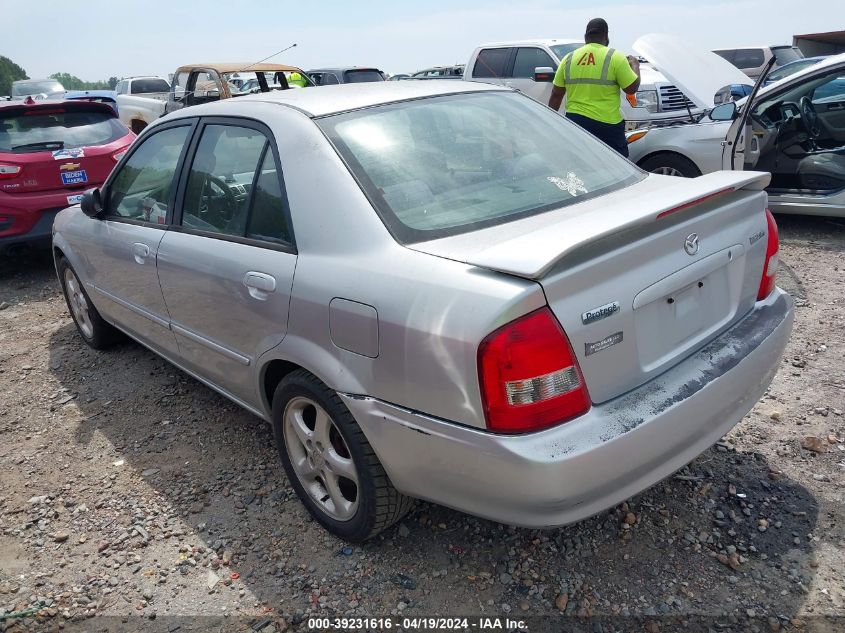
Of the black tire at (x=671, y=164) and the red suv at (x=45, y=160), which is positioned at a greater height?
the red suv at (x=45, y=160)

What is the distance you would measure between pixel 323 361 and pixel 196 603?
3.28 ft

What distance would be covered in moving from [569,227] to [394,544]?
1391 millimetres

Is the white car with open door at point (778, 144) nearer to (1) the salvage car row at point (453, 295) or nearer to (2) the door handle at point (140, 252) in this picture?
(1) the salvage car row at point (453, 295)

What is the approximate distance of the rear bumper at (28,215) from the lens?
6.31 meters

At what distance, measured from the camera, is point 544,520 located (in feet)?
6.65

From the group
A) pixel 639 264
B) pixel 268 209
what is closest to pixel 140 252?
pixel 268 209

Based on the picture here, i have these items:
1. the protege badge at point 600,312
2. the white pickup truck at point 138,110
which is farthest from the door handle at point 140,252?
the white pickup truck at point 138,110

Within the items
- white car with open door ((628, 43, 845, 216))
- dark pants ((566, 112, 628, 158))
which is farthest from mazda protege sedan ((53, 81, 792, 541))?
white car with open door ((628, 43, 845, 216))

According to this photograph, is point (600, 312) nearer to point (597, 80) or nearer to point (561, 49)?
point (597, 80)

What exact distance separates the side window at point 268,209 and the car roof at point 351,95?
0.92 ft

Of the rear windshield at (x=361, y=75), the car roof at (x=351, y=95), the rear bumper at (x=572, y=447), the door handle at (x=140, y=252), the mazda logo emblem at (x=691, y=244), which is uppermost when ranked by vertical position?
the car roof at (x=351, y=95)

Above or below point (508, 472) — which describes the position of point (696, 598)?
below

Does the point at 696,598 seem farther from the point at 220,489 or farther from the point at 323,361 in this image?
the point at 220,489

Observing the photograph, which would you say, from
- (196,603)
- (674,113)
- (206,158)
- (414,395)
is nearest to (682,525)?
(414,395)
